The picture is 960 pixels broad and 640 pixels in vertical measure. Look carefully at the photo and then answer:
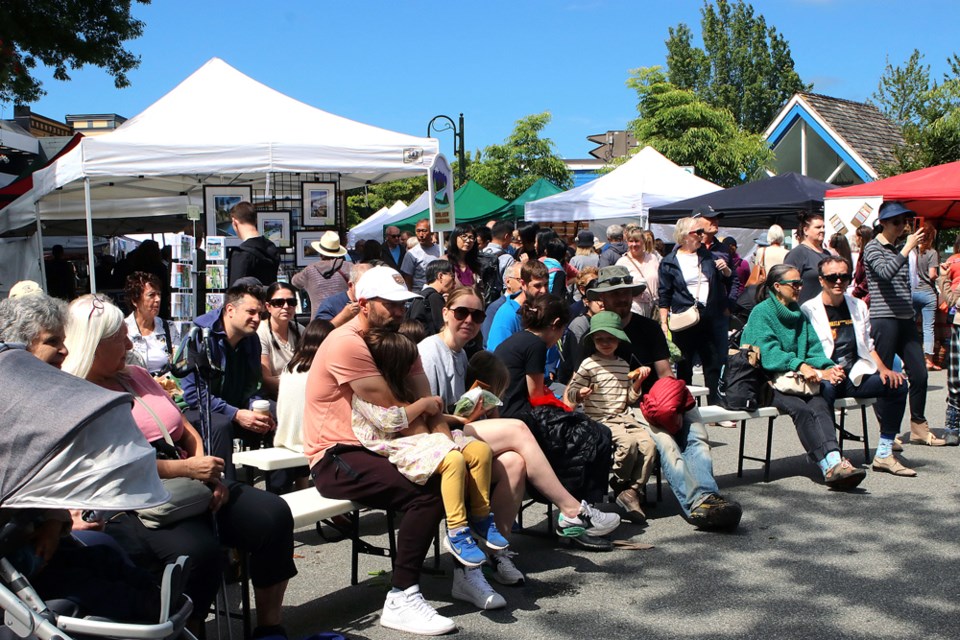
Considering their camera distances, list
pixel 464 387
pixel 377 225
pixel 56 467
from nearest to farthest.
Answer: pixel 56 467, pixel 464 387, pixel 377 225

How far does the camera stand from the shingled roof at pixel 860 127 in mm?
24422

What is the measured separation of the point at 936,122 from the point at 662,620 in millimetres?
16686

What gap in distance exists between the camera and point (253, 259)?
8.69 meters

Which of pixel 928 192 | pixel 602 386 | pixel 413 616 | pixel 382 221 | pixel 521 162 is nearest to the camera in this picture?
pixel 413 616

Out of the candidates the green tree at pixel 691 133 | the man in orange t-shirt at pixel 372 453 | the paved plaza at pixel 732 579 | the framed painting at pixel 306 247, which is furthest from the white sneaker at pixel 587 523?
the green tree at pixel 691 133

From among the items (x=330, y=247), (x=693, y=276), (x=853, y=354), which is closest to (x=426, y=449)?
(x=853, y=354)

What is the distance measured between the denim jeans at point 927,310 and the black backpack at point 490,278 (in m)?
5.77

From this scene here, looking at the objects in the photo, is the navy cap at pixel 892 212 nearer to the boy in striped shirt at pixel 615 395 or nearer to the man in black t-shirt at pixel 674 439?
the man in black t-shirt at pixel 674 439

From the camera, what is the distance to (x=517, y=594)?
4.71 metres

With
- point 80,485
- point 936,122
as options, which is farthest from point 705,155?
point 80,485

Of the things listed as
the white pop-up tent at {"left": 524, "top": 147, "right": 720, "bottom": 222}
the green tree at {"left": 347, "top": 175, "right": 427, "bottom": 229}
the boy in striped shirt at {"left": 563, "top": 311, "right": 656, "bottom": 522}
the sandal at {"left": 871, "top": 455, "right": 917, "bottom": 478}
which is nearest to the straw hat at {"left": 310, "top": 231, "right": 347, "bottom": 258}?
the boy in striped shirt at {"left": 563, "top": 311, "right": 656, "bottom": 522}

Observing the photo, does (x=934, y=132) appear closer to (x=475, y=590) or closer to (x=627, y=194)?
(x=627, y=194)

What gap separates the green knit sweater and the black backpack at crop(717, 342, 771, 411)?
0.08 meters

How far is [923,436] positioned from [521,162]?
28057 millimetres
